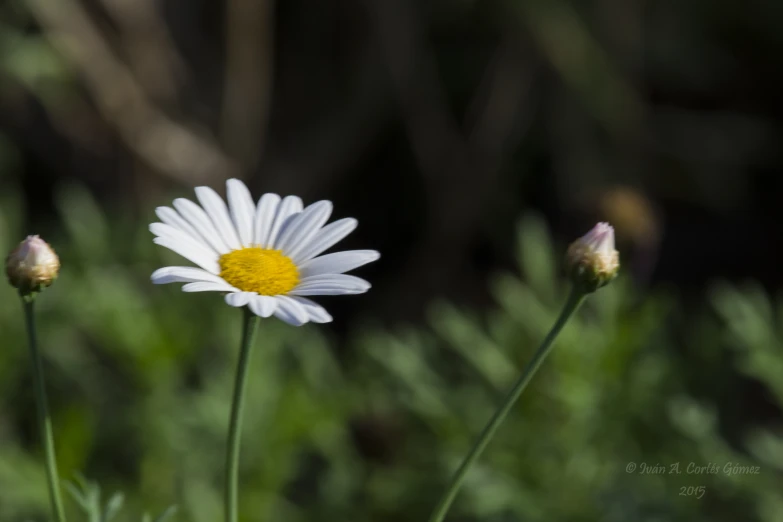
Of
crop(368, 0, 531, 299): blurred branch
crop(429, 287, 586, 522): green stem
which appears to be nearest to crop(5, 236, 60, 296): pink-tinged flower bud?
crop(429, 287, 586, 522): green stem

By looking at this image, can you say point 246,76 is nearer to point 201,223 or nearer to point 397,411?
point 397,411

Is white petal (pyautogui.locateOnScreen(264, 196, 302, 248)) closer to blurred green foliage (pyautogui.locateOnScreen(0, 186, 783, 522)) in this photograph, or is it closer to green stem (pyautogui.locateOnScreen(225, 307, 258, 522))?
green stem (pyautogui.locateOnScreen(225, 307, 258, 522))

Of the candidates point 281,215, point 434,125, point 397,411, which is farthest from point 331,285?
point 434,125

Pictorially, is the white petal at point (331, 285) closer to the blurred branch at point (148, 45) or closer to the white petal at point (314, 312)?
the white petal at point (314, 312)

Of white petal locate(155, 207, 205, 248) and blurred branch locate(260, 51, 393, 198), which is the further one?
blurred branch locate(260, 51, 393, 198)

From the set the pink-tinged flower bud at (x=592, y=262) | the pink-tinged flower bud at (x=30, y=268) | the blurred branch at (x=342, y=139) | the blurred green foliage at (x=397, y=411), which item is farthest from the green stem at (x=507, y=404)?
the blurred branch at (x=342, y=139)

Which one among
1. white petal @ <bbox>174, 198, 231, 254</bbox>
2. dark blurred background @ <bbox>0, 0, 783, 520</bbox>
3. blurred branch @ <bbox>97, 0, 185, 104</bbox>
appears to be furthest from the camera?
dark blurred background @ <bbox>0, 0, 783, 520</bbox>
